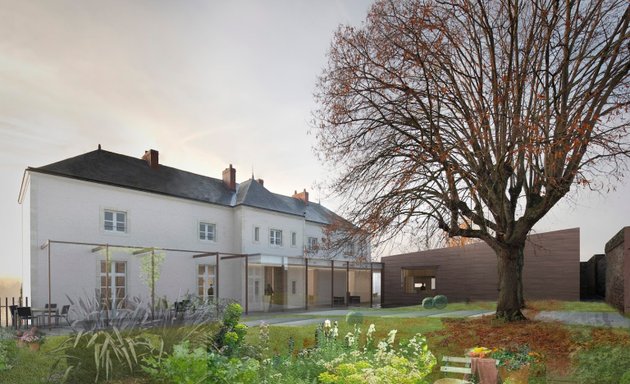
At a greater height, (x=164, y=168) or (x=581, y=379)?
(x=164, y=168)

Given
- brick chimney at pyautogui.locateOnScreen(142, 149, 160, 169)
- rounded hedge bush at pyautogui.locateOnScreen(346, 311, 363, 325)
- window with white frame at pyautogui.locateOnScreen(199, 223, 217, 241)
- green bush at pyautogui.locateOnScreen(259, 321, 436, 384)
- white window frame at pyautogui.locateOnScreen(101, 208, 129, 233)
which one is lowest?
rounded hedge bush at pyautogui.locateOnScreen(346, 311, 363, 325)

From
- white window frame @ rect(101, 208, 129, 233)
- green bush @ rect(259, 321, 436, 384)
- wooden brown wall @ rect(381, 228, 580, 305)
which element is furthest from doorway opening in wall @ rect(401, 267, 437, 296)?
green bush @ rect(259, 321, 436, 384)

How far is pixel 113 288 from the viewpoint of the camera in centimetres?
2084

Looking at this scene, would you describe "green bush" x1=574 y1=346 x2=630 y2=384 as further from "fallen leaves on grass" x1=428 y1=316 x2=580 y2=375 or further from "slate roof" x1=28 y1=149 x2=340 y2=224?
"slate roof" x1=28 y1=149 x2=340 y2=224

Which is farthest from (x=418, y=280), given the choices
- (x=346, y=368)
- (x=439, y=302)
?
(x=346, y=368)

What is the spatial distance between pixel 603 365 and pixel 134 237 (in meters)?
19.7

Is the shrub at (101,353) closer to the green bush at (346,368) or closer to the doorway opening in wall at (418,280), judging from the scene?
the green bush at (346,368)

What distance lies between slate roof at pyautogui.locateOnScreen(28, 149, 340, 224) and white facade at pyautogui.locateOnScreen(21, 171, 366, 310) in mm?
349

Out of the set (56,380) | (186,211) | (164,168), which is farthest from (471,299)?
(56,380)

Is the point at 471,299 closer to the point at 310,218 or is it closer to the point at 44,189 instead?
the point at 310,218

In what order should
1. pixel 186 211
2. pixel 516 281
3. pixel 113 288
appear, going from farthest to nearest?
pixel 186 211
pixel 113 288
pixel 516 281

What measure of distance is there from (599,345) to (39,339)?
43.8ft

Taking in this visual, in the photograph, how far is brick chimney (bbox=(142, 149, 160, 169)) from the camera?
1005 inches

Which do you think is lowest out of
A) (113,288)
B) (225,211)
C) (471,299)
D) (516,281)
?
(471,299)
